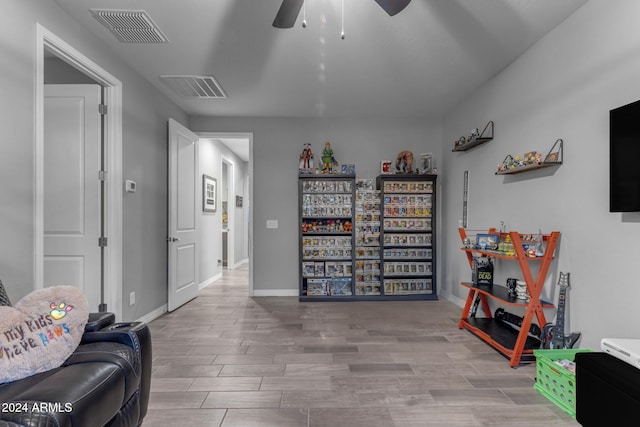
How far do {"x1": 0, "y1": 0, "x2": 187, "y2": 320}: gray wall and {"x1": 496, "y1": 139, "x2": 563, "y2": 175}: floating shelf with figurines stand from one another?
3.63m

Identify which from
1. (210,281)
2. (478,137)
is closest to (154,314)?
(210,281)

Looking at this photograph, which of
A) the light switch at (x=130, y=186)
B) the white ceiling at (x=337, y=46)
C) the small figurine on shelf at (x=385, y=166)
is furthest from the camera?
the small figurine on shelf at (x=385, y=166)

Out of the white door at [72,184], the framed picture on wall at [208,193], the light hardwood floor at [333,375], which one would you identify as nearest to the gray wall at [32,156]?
the white door at [72,184]

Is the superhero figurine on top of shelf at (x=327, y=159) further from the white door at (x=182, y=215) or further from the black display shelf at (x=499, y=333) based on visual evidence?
the black display shelf at (x=499, y=333)

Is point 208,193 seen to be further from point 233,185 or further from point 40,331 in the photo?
point 40,331

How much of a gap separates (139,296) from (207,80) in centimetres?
245

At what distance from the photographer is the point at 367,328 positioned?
10.7ft

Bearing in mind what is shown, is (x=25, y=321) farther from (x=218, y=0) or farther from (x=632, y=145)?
(x=632, y=145)

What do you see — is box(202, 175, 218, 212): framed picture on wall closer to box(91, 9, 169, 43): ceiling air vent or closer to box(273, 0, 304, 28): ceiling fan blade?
box(91, 9, 169, 43): ceiling air vent

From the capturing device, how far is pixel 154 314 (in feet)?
11.8

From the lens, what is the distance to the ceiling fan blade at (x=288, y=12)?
164 centimetres

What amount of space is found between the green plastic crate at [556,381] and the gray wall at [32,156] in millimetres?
3387

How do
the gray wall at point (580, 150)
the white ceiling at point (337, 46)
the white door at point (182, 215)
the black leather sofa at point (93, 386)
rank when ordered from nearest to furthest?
the black leather sofa at point (93, 386) → the gray wall at point (580, 150) → the white ceiling at point (337, 46) → the white door at point (182, 215)

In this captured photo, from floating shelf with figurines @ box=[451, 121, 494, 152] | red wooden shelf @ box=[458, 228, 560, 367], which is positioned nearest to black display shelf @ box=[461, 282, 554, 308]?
red wooden shelf @ box=[458, 228, 560, 367]
